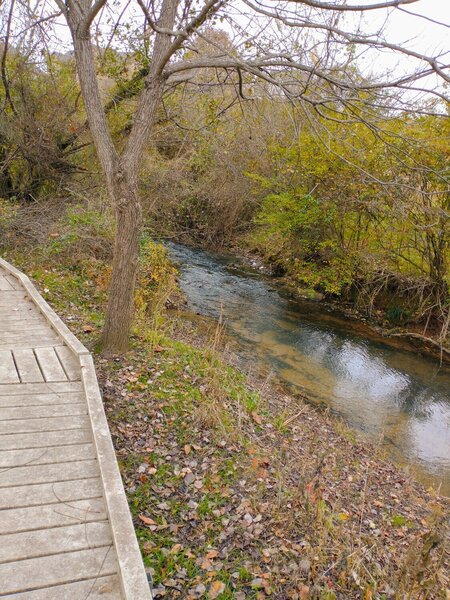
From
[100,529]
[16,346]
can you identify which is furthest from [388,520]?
[16,346]

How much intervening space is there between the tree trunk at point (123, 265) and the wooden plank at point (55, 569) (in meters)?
3.50

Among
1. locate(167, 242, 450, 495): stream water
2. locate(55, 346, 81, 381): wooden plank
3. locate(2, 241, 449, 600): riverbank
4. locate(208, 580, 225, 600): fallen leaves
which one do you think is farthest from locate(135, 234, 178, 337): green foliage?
locate(208, 580, 225, 600): fallen leaves

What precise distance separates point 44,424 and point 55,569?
1446 millimetres

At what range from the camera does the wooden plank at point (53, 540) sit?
8.44ft

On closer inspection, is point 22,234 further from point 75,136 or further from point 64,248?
point 75,136

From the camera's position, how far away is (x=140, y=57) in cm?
660

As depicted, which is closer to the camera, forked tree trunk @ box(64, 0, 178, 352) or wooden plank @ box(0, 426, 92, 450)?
wooden plank @ box(0, 426, 92, 450)

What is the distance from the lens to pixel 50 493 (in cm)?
303

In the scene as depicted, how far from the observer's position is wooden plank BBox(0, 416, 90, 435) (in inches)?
143

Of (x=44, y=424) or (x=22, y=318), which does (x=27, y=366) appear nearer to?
(x=44, y=424)

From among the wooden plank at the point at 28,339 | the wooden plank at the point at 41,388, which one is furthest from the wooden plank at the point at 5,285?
the wooden plank at the point at 41,388

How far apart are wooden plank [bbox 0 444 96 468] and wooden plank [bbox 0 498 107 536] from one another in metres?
0.45

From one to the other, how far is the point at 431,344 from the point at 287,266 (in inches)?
229

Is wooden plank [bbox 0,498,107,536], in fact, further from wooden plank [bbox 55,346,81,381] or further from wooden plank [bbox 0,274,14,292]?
wooden plank [bbox 0,274,14,292]
